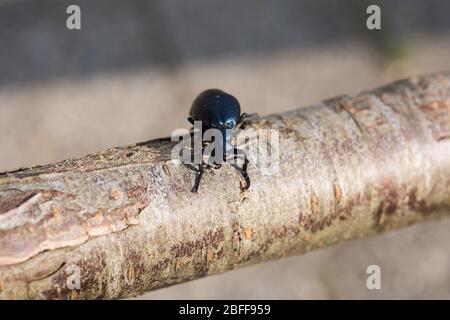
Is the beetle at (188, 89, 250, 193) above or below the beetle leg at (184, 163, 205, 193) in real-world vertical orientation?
above

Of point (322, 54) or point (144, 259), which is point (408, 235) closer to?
point (322, 54)

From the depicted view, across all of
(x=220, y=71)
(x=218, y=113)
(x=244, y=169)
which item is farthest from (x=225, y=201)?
(x=220, y=71)

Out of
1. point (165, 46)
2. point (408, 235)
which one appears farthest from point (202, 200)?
point (165, 46)

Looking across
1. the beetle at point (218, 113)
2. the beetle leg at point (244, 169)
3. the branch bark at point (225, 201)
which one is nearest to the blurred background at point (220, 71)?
the beetle at point (218, 113)

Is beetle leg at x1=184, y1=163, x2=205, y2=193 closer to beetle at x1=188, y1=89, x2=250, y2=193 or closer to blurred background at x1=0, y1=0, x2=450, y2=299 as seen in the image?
beetle at x1=188, y1=89, x2=250, y2=193

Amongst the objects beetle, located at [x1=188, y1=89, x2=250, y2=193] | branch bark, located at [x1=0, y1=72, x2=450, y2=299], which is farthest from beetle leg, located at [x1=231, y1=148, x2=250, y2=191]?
beetle, located at [x1=188, y1=89, x2=250, y2=193]

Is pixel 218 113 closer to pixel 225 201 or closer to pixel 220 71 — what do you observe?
pixel 225 201

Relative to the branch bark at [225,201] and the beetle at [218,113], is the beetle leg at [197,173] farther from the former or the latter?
Answer: the beetle at [218,113]
